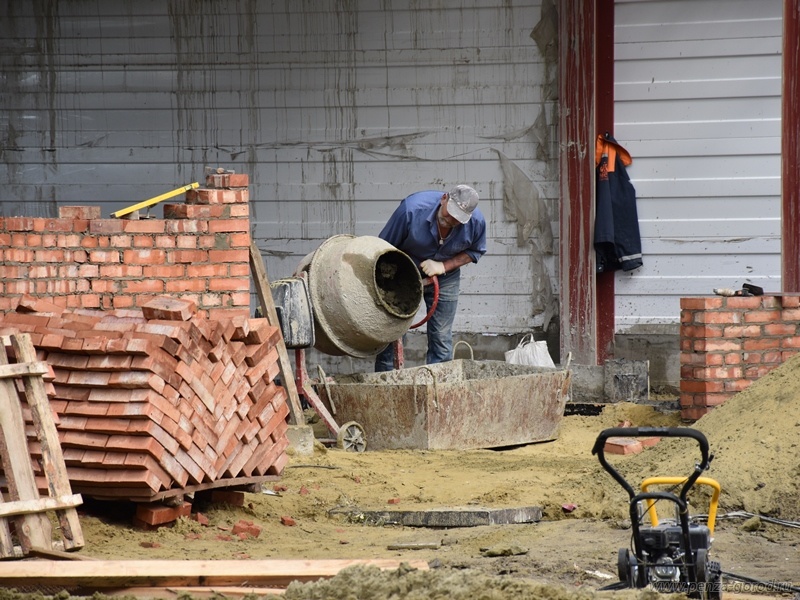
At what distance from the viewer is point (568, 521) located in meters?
5.71

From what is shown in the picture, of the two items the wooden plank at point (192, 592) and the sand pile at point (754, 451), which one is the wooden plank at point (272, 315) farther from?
the wooden plank at point (192, 592)

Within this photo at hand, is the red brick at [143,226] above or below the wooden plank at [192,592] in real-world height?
above

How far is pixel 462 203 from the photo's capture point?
26.8ft

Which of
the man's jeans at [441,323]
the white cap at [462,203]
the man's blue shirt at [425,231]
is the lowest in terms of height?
the man's jeans at [441,323]

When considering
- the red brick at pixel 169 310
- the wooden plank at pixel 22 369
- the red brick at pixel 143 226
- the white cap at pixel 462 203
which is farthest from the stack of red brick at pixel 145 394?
the white cap at pixel 462 203

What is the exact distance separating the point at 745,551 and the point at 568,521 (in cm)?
95

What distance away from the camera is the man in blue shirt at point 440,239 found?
824cm

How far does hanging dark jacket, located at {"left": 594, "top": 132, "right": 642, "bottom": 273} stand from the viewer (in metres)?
9.42

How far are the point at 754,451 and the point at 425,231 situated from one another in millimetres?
3228

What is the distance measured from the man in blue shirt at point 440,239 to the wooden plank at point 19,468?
154 inches

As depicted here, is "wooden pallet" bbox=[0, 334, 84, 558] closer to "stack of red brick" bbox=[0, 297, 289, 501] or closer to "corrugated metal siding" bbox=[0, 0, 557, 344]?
"stack of red brick" bbox=[0, 297, 289, 501]

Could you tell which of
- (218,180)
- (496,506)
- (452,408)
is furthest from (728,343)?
(218,180)

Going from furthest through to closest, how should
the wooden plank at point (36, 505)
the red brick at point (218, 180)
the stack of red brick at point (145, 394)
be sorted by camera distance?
the red brick at point (218, 180) < the stack of red brick at point (145, 394) < the wooden plank at point (36, 505)

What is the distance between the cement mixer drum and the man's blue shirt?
34cm
